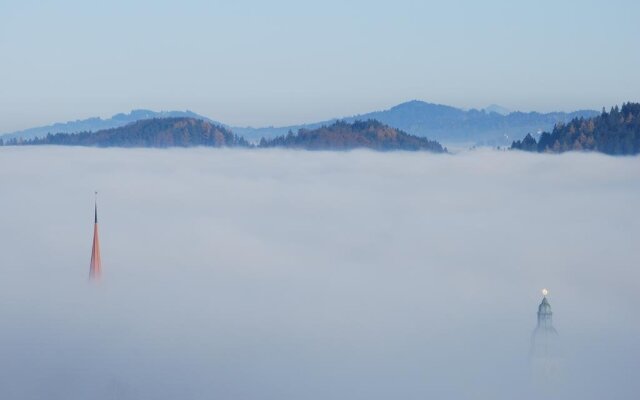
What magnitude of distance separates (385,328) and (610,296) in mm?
35490

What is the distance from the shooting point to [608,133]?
17425cm

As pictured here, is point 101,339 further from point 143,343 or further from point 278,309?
point 278,309

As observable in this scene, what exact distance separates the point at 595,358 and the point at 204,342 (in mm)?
67058

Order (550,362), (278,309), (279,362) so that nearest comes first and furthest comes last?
(550,362)
(279,362)
(278,309)

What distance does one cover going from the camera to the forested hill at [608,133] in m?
168

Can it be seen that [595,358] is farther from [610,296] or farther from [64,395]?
[64,395]

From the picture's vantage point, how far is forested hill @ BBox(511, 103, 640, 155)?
168 meters

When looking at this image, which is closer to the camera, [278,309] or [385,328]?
[385,328]

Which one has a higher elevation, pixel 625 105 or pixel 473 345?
pixel 625 105

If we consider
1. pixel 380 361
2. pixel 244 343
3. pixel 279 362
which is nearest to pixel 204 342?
pixel 244 343

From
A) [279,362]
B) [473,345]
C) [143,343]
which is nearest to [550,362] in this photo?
[473,345]

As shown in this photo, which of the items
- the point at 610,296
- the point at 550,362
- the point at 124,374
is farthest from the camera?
the point at 610,296

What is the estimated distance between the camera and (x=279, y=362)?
487 feet

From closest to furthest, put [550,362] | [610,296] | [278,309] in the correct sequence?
1. [550,362]
2. [610,296]
3. [278,309]
